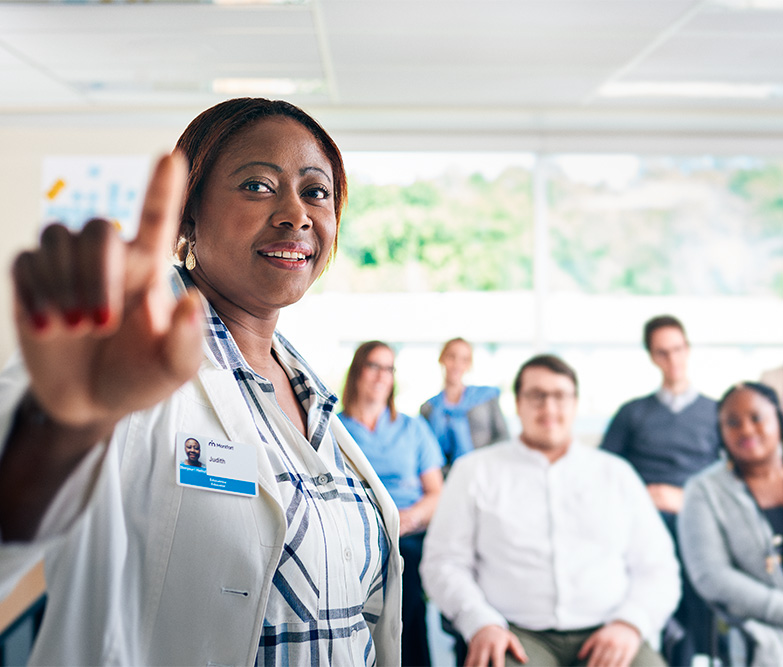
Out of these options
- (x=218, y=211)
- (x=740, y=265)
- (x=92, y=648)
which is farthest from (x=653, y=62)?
(x=92, y=648)

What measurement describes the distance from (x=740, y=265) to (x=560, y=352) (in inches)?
57.5

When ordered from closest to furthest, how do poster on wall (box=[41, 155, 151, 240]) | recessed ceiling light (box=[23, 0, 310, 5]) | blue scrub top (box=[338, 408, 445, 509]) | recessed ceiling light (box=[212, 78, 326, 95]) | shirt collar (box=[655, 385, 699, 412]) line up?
1. recessed ceiling light (box=[23, 0, 310, 5])
2. blue scrub top (box=[338, 408, 445, 509])
3. shirt collar (box=[655, 385, 699, 412])
4. recessed ceiling light (box=[212, 78, 326, 95])
5. poster on wall (box=[41, 155, 151, 240])

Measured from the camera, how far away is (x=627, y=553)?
2631 mm

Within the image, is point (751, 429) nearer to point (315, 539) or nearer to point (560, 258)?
point (315, 539)

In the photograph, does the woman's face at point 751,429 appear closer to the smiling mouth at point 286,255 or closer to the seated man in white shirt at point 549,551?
the seated man in white shirt at point 549,551

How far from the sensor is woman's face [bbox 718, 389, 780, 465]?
2.83m

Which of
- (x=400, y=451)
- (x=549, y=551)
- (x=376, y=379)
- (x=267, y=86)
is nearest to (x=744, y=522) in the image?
(x=549, y=551)

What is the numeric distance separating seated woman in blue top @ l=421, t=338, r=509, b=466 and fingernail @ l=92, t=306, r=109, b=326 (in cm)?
367

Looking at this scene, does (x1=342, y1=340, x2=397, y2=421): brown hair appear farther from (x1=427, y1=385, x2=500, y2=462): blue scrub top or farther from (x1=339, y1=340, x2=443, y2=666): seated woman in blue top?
(x1=427, y1=385, x2=500, y2=462): blue scrub top

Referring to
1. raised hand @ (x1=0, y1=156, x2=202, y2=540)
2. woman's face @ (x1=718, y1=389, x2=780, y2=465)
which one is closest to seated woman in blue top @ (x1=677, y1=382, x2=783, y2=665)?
woman's face @ (x1=718, y1=389, x2=780, y2=465)

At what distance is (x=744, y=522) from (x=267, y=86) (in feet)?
11.3

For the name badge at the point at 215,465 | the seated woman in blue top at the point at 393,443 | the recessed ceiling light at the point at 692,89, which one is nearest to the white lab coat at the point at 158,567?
the name badge at the point at 215,465

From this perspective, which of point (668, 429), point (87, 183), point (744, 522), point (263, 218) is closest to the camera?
point (263, 218)

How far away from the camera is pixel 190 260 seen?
3.73ft
